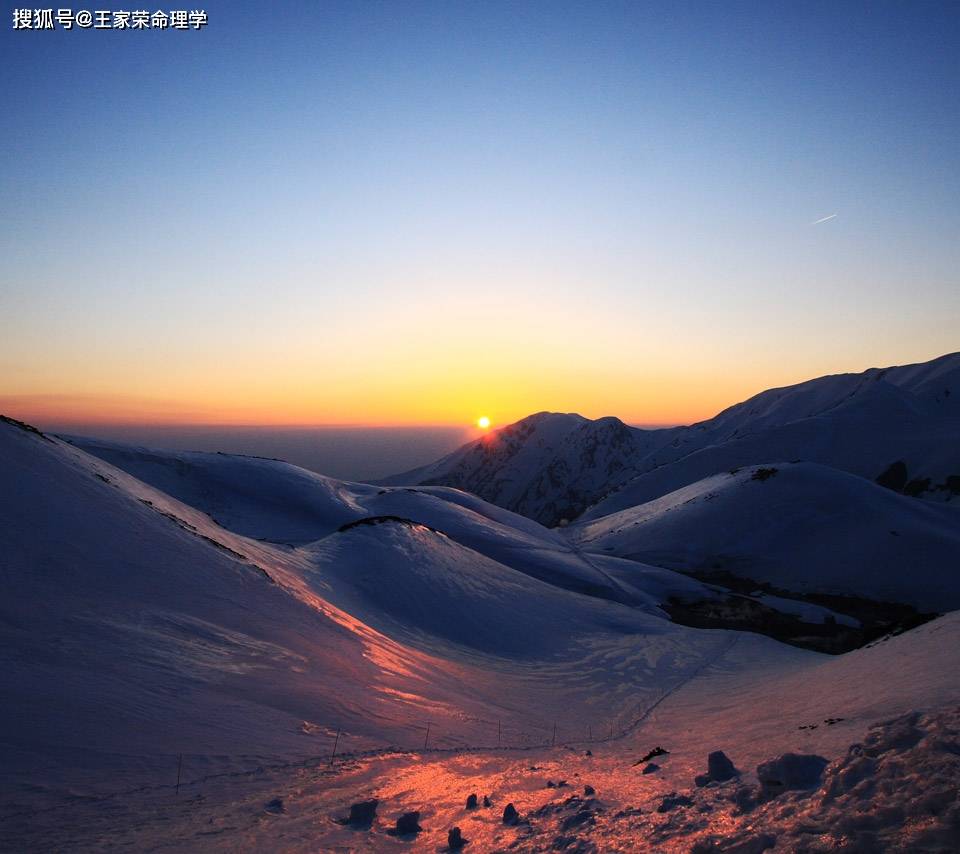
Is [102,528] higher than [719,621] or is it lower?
higher

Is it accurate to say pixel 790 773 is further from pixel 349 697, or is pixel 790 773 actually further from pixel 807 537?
pixel 807 537

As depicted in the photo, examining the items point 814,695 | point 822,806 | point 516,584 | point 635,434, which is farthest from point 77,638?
point 635,434

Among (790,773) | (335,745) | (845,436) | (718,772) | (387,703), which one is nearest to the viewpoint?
(790,773)

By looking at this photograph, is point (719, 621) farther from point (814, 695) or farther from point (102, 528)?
point (102, 528)

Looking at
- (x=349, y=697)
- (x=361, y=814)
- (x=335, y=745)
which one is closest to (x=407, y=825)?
(x=361, y=814)

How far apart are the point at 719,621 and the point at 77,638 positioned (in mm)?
30721

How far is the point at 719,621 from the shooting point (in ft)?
110

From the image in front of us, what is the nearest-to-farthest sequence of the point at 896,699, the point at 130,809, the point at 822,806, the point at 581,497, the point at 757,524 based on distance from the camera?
1. the point at 822,806
2. the point at 130,809
3. the point at 896,699
4. the point at 757,524
5. the point at 581,497

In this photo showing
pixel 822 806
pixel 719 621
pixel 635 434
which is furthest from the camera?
pixel 635 434

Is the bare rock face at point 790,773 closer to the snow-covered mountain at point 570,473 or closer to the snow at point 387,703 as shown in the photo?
the snow at point 387,703

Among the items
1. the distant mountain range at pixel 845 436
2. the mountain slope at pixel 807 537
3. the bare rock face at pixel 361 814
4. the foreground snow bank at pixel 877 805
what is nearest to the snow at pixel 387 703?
the foreground snow bank at pixel 877 805

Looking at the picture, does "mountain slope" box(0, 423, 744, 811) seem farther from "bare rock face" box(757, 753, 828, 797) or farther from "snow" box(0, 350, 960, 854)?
"bare rock face" box(757, 753, 828, 797)

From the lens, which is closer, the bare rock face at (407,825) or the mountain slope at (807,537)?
the bare rock face at (407,825)

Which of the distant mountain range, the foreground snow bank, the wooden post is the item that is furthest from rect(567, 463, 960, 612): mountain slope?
the wooden post
